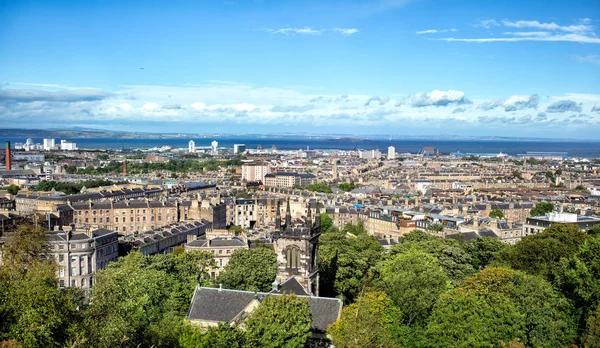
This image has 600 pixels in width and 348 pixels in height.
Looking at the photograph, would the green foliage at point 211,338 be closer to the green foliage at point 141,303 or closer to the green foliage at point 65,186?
the green foliage at point 141,303

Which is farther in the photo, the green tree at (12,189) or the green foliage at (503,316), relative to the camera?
the green tree at (12,189)

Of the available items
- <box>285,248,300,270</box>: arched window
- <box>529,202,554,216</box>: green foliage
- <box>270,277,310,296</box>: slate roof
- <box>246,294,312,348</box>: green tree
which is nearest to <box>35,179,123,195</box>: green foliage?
<box>529,202,554,216</box>: green foliage

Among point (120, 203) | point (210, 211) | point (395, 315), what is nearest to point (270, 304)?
point (395, 315)

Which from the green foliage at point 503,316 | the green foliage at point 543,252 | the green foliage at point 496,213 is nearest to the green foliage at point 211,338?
the green foliage at point 503,316

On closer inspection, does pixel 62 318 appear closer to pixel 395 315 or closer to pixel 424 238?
pixel 395 315

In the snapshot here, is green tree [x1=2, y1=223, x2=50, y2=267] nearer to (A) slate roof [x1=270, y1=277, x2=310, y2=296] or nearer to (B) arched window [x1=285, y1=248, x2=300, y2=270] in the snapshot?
(A) slate roof [x1=270, y1=277, x2=310, y2=296]

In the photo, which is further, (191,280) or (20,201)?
(20,201)
